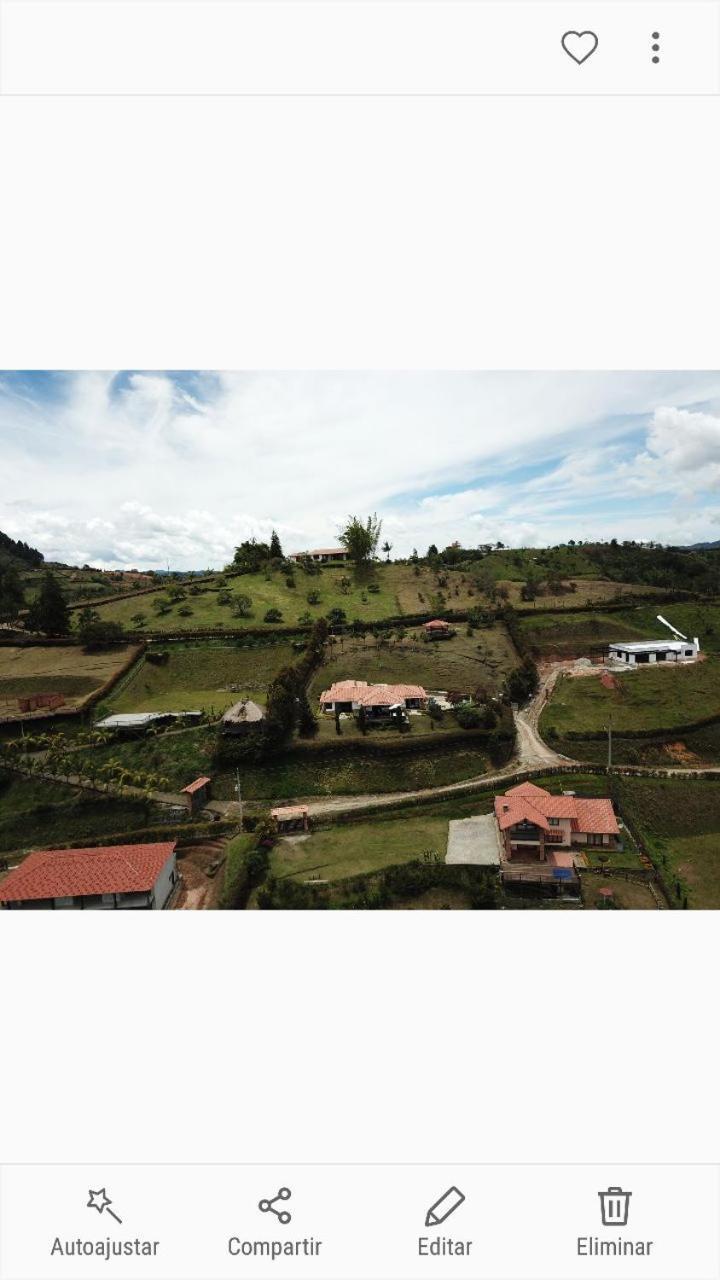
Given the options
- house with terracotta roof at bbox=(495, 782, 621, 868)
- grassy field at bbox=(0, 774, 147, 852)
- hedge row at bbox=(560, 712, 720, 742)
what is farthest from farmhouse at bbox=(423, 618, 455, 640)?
grassy field at bbox=(0, 774, 147, 852)

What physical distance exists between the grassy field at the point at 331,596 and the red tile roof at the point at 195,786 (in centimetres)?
603

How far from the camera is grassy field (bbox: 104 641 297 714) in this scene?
13.6m

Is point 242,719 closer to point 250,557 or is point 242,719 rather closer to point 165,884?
point 165,884

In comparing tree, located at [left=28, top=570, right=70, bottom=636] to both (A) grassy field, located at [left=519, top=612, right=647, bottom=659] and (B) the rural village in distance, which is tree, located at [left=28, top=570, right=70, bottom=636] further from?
(A) grassy field, located at [left=519, top=612, right=647, bottom=659]

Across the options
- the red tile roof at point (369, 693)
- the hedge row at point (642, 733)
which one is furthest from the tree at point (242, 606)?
the hedge row at point (642, 733)

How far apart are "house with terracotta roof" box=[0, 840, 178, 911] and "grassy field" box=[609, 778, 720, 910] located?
8.30 metres

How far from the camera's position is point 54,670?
1378 centimetres

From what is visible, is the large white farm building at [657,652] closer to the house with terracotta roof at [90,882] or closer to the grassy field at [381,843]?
the grassy field at [381,843]

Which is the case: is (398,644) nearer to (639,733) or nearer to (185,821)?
(639,733)

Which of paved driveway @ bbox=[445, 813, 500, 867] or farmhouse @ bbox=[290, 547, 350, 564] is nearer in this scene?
paved driveway @ bbox=[445, 813, 500, 867]

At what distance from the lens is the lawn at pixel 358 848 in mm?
9016

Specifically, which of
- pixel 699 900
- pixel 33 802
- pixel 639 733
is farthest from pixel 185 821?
pixel 639 733

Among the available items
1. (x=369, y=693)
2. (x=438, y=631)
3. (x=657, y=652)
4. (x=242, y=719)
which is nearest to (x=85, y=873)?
(x=242, y=719)

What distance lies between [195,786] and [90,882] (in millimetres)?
2653
